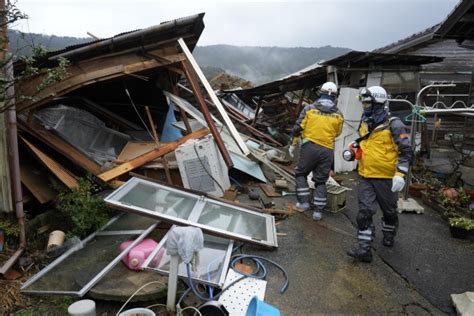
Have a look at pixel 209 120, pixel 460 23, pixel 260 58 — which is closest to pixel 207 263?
pixel 209 120

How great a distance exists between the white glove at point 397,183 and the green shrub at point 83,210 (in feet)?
12.0

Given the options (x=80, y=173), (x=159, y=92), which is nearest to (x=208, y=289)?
(x=80, y=173)

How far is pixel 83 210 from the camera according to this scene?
171 inches

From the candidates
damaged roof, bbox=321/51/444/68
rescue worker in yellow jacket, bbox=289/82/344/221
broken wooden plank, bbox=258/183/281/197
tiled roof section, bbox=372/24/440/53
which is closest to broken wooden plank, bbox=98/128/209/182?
broken wooden plank, bbox=258/183/281/197

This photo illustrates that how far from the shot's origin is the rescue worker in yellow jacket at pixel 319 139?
213 inches

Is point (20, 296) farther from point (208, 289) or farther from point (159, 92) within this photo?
point (159, 92)

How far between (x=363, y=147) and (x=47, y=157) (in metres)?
4.69

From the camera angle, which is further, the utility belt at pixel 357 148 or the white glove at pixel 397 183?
the utility belt at pixel 357 148

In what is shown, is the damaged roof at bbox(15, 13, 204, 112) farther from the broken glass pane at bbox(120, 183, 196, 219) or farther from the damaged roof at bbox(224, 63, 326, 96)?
the damaged roof at bbox(224, 63, 326, 96)

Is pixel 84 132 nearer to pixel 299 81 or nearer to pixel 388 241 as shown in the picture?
pixel 388 241

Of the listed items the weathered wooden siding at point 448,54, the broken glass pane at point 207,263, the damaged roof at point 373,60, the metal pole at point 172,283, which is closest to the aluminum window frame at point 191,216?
the broken glass pane at point 207,263

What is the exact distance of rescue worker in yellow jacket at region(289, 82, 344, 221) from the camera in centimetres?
542

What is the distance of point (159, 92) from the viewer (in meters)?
8.68

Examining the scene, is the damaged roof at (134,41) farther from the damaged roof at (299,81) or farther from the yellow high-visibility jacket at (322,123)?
the damaged roof at (299,81)
